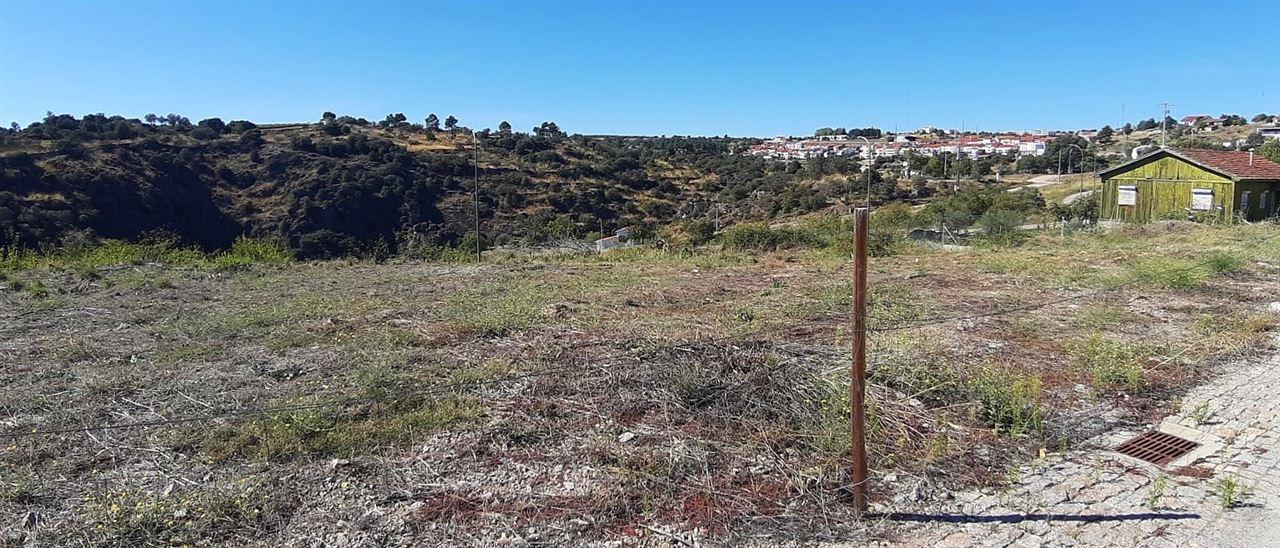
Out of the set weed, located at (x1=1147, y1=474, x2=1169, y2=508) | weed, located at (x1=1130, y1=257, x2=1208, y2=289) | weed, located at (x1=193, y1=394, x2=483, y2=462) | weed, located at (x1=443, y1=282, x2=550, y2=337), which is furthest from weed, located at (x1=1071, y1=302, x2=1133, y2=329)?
weed, located at (x1=193, y1=394, x2=483, y2=462)

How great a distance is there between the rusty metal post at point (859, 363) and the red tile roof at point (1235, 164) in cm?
1950

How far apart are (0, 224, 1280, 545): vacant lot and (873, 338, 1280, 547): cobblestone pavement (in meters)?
0.16

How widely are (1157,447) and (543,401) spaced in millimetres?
3180

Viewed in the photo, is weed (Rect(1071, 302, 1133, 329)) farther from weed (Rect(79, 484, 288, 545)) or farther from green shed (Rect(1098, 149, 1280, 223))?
green shed (Rect(1098, 149, 1280, 223))

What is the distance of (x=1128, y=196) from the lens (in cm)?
2005

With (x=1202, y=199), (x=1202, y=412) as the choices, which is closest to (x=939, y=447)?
(x=1202, y=412)

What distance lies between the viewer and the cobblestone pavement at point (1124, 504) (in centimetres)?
283

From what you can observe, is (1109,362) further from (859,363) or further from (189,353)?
(189,353)

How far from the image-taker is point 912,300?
7.64m

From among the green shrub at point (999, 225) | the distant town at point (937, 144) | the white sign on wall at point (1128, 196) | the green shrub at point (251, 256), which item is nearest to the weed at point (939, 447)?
the green shrub at point (251, 256)

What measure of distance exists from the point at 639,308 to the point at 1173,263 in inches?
287

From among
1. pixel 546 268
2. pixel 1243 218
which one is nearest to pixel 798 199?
pixel 1243 218

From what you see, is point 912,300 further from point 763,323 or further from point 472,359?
point 472,359

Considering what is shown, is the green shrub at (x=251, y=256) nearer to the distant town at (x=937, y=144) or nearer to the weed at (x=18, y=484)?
the weed at (x=18, y=484)
